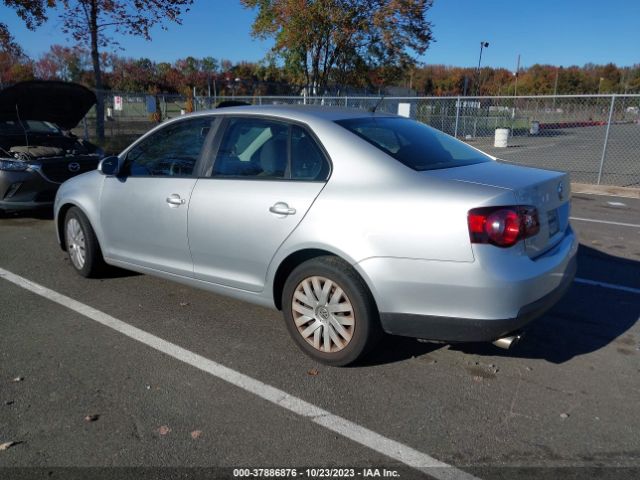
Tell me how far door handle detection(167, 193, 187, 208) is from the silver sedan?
0.01 meters

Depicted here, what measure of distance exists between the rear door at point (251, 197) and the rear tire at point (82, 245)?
1450mm

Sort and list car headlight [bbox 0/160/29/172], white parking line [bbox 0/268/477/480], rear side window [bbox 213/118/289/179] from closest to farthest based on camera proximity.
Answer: white parking line [bbox 0/268/477/480] < rear side window [bbox 213/118/289/179] < car headlight [bbox 0/160/29/172]

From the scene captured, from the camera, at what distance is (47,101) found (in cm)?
799

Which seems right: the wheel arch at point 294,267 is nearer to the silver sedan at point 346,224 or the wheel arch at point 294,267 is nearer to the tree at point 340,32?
the silver sedan at point 346,224

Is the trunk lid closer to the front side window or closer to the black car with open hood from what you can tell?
the front side window

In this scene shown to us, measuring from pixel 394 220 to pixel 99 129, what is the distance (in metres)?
15.1

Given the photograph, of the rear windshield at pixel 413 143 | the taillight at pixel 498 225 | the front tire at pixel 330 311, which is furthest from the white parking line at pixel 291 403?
the rear windshield at pixel 413 143

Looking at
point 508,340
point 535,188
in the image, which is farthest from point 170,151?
point 508,340

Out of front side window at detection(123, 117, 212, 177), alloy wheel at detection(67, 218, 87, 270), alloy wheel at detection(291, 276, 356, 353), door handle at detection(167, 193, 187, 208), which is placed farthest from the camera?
alloy wheel at detection(67, 218, 87, 270)

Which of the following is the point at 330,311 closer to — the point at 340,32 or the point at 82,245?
the point at 82,245

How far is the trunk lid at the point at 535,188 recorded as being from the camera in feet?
10.1

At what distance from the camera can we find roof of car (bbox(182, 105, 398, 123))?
3730 millimetres

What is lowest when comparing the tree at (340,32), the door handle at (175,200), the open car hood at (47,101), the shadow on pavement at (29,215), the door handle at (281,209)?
the shadow on pavement at (29,215)

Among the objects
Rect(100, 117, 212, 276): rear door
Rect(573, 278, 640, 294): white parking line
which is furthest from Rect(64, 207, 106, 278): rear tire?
Rect(573, 278, 640, 294): white parking line
